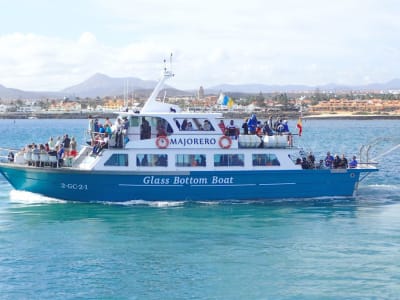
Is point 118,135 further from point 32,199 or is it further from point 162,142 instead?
point 32,199

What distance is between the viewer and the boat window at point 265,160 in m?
31.1

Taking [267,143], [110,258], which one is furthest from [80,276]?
[267,143]

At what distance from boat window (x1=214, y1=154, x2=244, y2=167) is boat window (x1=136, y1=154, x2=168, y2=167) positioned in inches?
81.5

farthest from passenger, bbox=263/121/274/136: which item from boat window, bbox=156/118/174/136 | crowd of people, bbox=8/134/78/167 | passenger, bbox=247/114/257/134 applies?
crowd of people, bbox=8/134/78/167

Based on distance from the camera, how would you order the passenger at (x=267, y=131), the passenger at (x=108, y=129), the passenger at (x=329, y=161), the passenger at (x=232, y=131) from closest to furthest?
the passenger at (x=108, y=129), the passenger at (x=232, y=131), the passenger at (x=267, y=131), the passenger at (x=329, y=161)

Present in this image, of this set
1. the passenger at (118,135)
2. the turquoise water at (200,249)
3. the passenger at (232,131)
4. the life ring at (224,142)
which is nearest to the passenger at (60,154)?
the turquoise water at (200,249)

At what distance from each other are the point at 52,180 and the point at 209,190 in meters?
6.25

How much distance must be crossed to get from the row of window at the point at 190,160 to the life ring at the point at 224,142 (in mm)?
364

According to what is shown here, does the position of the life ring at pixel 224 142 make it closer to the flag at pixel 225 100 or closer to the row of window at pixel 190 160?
the row of window at pixel 190 160

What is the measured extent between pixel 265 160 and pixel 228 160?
1546mm

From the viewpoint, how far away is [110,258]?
22.6 metres

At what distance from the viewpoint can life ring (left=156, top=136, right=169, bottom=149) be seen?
30.4 m

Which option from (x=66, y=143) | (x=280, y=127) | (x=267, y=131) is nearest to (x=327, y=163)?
(x=280, y=127)

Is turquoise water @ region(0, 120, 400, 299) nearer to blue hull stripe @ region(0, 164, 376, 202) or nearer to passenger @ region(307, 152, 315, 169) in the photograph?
blue hull stripe @ region(0, 164, 376, 202)
